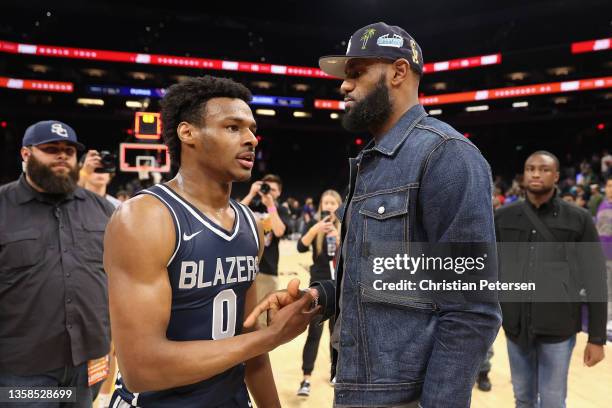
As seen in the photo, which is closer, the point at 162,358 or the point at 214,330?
the point at 162,358

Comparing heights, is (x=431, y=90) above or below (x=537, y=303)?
above

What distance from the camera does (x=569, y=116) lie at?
20.4 metres

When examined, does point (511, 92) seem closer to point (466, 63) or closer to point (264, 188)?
point (466, 63)

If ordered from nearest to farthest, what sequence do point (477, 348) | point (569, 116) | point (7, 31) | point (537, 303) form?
point (477, 348)
point (537, 303)
point (7, 31)
point (569, 116)

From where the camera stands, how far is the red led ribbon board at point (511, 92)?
17234 millimetres

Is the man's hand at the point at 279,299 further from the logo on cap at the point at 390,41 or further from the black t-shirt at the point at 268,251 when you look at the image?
the black t-shirt at the point at 268,251

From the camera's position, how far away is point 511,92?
61.4 feet

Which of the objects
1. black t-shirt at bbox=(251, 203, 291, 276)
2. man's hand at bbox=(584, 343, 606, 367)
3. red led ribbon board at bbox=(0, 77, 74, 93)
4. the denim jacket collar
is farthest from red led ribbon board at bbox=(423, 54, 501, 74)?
the denim jacket collar

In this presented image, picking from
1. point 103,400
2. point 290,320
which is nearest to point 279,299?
point 290,320

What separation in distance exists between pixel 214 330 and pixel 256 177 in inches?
875

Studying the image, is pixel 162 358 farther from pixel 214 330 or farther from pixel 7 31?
pixel 7 31

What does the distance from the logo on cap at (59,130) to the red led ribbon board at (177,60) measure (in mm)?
16374

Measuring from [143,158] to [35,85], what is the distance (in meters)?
16.8

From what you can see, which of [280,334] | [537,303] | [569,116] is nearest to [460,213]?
[280,334]
